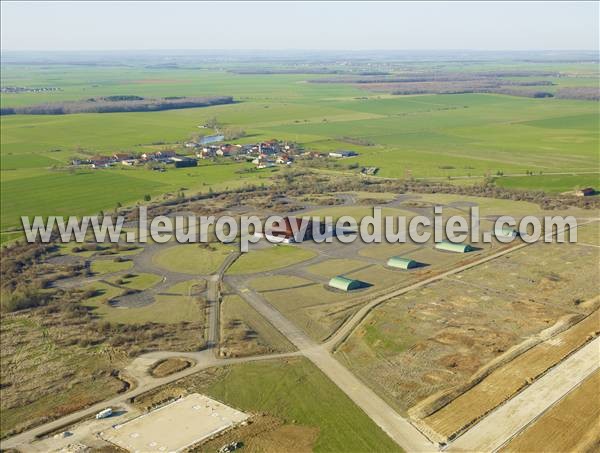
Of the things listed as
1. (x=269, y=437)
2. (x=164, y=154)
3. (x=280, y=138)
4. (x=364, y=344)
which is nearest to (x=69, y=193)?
(x=164, y=154)

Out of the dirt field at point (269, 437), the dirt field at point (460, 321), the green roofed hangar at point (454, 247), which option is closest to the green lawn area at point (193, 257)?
the dirt field at point (460, 321)

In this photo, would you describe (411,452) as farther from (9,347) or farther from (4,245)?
(4,245)

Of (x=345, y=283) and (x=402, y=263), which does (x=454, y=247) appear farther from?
(x=345, y=283)

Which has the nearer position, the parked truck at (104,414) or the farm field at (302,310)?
the parked truck at (104,414)

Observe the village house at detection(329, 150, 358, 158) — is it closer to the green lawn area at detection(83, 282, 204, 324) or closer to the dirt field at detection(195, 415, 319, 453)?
the green lawn area at detection(83, 282, 204, 324)

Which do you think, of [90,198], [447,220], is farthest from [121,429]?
[90,198]

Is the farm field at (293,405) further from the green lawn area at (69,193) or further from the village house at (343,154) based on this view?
the village house at (343,154)

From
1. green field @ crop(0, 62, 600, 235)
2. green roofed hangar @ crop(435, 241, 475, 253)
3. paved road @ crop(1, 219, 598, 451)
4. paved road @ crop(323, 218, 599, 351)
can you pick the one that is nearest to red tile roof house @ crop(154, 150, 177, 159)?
green field @ crop(0, 62, 600, 235)
